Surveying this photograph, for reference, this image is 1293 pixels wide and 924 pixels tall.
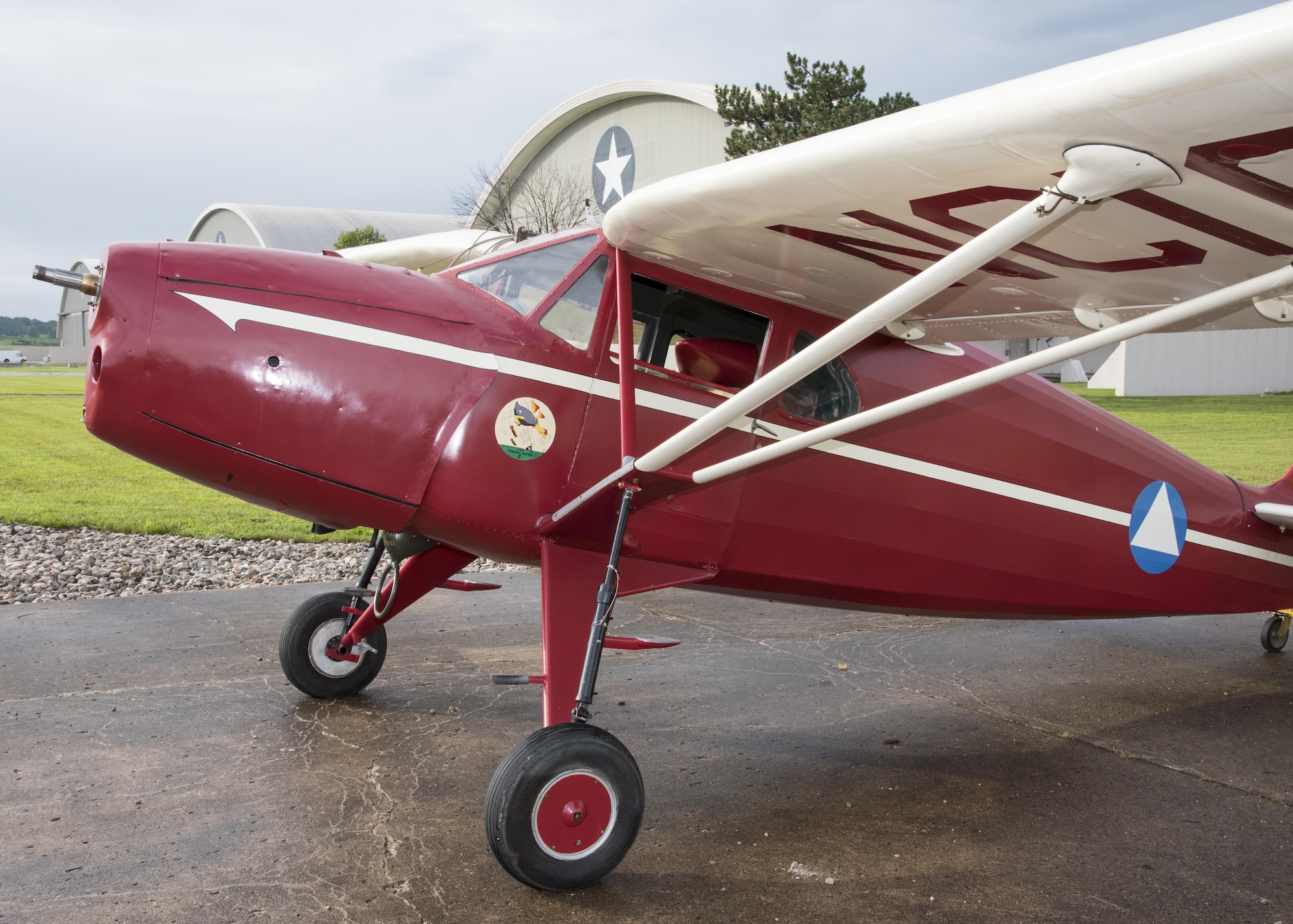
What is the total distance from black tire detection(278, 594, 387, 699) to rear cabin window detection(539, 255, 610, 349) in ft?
7.42

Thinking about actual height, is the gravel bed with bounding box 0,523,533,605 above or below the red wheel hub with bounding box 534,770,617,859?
below

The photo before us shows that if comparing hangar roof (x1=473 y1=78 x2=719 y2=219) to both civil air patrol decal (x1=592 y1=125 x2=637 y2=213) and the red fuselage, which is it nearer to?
civil air patrol decal (x1=592 y1=125 x2=637 y2=213)

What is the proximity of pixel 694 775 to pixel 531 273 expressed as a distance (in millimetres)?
2240

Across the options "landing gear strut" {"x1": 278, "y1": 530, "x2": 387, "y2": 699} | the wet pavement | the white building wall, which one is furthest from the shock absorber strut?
the white building wall

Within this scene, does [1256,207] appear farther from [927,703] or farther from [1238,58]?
[927,703]

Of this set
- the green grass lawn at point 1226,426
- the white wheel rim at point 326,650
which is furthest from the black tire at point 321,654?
the green grass lawn at point 1226,426

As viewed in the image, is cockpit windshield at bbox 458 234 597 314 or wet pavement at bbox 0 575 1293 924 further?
cockpit windshield at bbox 458 234 597 314

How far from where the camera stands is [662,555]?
4.02 meters

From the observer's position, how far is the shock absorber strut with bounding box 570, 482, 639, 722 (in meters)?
3.48

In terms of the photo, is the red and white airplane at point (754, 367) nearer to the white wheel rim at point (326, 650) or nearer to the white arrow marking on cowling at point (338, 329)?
the white arrow marking on cowling at point (338, 329)

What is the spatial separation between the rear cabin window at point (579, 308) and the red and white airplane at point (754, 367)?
0.01 metres

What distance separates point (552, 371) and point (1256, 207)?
7.66ft

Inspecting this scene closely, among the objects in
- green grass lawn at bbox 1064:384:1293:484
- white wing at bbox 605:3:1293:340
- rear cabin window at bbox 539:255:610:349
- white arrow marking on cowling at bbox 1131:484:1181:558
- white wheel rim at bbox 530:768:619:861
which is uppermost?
white wing at bbox 605:3:1293:340

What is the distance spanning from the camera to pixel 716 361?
4180mm
